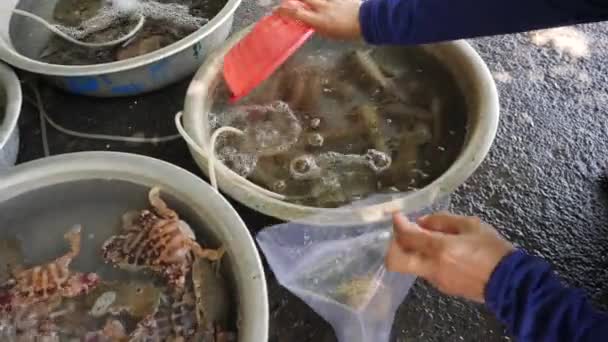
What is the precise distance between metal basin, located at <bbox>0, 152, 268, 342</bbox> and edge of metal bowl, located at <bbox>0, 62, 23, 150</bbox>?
117mm

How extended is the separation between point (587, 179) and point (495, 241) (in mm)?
581

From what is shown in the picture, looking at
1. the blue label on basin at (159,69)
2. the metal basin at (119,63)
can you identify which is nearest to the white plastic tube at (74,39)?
the metal basin at (119,63)

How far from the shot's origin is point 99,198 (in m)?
1.14

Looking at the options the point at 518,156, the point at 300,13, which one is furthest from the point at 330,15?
the point at 518,156

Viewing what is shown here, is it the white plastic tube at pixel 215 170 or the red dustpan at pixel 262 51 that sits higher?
the red dustpan at pixel 262 51

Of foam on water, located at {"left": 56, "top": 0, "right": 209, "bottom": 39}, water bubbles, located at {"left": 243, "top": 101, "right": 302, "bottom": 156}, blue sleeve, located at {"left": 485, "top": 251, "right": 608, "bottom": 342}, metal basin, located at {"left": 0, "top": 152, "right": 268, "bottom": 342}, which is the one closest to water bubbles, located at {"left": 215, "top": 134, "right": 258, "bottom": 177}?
water bubbles, located at {"left": 243, "top": 101, "right": 302, "bottom": 156}

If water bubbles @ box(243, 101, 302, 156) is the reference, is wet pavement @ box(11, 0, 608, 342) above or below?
below

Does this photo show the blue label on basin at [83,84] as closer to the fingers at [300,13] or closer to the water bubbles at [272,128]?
the water bubbles at [272,128]

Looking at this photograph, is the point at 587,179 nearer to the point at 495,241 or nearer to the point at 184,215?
the point at 495,241

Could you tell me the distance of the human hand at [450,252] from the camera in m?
0.81

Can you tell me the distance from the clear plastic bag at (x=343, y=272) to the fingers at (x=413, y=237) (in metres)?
0.15

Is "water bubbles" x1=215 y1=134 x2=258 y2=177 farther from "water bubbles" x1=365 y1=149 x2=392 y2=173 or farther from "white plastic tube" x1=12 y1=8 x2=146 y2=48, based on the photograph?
"white plastic tube" x1=12 y1=8 x2=146 y2=48

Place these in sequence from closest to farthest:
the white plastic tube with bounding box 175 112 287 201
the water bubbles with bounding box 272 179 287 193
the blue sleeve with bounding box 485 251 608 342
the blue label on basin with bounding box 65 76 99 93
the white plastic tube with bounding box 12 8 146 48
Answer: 1. the blue sleeve with bounding box 485 251 608 342
2. the white plastic tube with bounding box 175 112 287 201
3. the water bubbles with bounding box 272 179 287 193
4. the blue label on basin with bounding box 65 76 99 93
5. the white plastic tube with bounding box 12 8 146 48

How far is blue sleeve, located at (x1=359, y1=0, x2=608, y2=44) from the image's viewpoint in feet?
3.15
